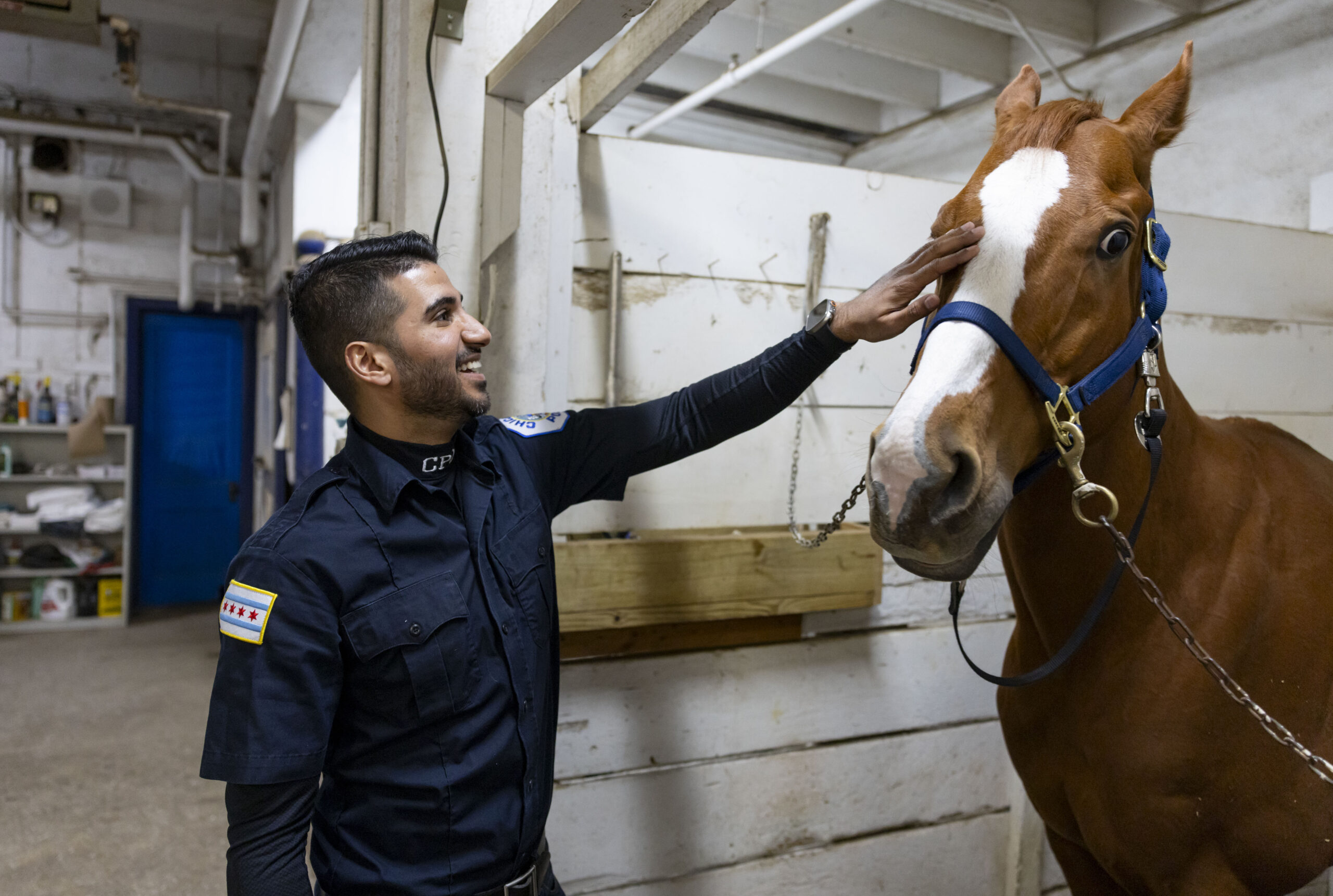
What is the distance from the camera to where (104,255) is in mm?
5172

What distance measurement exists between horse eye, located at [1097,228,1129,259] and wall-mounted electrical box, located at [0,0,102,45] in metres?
2.65

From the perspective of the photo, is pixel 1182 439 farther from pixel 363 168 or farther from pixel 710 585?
pixel 363 168

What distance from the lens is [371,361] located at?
3.32ft

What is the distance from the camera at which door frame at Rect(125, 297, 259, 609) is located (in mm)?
5277

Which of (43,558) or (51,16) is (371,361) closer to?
(51,16)

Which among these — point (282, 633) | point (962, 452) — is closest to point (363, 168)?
point (282, 633)

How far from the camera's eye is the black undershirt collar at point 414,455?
1.02 metres

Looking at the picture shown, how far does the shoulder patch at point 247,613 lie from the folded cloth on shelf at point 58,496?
5.19 metres

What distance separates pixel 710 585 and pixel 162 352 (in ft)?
17.9

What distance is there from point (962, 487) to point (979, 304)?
0.20 metres

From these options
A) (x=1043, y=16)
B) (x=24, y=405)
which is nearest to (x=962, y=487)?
(x=1043, y=16)

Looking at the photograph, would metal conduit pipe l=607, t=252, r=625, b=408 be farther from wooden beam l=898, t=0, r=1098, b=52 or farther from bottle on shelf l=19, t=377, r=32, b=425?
bottle on shelf l=19, t=377, r=32, b=425

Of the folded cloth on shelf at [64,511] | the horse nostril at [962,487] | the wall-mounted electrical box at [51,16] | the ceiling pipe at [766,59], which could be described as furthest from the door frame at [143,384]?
the horse nostril at [962,487]

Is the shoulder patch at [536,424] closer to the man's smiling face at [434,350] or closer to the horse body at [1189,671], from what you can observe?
the man's smiling face at [434,350]
